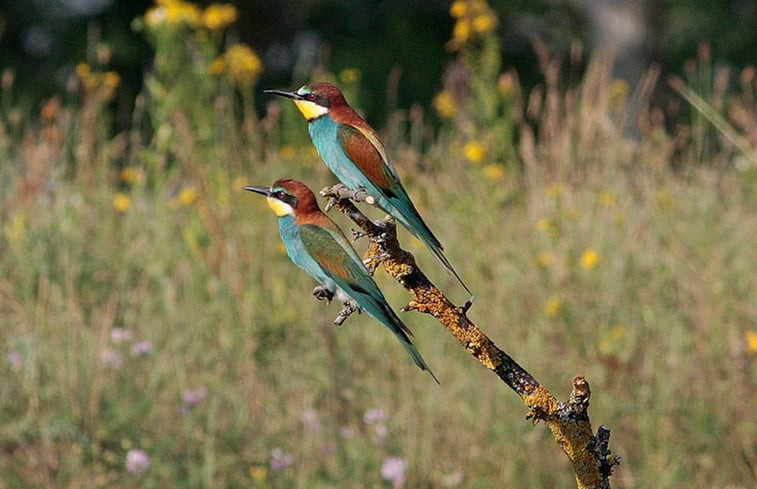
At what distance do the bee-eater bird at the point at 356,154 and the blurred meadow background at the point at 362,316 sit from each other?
1.49 m

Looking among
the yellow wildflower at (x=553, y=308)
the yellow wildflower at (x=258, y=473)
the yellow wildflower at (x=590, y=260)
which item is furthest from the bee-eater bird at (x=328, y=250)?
the yellow wildflower at (x=590, y=260)

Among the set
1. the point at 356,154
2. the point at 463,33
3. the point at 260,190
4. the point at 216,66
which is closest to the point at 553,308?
the point at 216,66

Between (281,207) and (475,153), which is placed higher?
(475,153)

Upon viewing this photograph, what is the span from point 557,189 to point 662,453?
1.57m

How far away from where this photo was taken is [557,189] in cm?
532

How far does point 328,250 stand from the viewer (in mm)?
1748

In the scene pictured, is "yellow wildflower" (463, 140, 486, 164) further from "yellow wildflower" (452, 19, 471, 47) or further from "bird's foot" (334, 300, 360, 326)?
"bird's foot" (334, 300, 360, 326)

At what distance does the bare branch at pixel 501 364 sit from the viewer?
1.62m

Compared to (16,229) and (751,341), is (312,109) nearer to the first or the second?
(751,341)

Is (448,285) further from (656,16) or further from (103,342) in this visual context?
(656,16)

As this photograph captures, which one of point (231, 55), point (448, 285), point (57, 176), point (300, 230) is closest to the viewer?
point (300, 230)

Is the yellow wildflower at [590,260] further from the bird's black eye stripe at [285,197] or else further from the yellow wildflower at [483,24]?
the bird's black eye stripe at [285,197]

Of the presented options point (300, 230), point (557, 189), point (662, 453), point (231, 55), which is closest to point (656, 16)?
point (231, 55)

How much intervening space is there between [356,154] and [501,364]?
414 mm
